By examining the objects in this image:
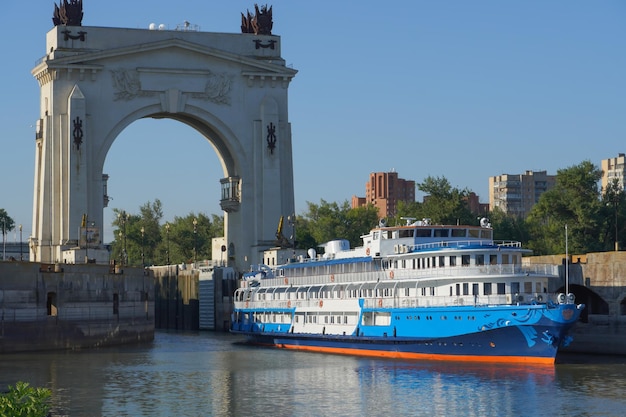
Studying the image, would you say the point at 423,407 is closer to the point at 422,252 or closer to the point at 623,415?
the point at 623,415

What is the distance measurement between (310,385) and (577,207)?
4074 cm

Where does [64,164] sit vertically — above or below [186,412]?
above

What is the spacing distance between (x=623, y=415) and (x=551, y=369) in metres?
11.8

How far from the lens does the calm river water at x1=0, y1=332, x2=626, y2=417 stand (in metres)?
43.0

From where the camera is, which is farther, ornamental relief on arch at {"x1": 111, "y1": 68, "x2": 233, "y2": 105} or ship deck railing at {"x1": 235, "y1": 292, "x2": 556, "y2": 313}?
ornamental relief on arch at {"x1": 111, "y1": 68, "x2": 233, "y2": 105}

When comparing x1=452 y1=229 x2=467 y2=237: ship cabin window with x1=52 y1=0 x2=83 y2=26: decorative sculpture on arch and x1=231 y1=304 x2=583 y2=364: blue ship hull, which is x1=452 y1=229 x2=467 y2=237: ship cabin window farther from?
x1=52 y1=0 x2=83 y2=26: decorative sculpture on arch

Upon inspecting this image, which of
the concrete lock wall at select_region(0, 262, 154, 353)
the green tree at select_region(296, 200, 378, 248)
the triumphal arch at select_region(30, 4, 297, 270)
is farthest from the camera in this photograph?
the green tree at select_region(296, 200, 378, 248)

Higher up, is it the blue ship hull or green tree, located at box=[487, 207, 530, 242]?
green tree, located at box=[487, 207, 530, 242]

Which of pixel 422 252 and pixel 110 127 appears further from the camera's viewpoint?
pixel 110 127

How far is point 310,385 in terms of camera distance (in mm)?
49844

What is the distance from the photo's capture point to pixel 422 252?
58250 mm

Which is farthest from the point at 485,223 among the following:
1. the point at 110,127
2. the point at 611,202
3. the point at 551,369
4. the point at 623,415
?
the point at 110,127

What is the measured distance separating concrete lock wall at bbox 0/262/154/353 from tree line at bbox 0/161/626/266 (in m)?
16.5

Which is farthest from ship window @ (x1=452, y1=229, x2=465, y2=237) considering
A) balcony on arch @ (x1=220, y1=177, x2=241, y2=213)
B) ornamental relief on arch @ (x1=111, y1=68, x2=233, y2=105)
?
ornamental relief on arch @ (x1=111, y1=68, x2=233, y2=105)
